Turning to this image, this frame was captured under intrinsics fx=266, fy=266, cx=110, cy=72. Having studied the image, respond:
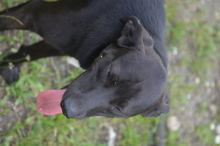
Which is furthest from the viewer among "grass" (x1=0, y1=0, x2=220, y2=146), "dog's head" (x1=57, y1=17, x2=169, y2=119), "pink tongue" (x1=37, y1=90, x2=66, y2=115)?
"grass" (x1=0, y1=0, x2=220, y2=146)

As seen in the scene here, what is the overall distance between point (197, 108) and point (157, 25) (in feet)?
12.1

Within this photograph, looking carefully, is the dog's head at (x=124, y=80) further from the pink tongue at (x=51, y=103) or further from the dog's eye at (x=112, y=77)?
the pink tongue at (x=51, y=103)

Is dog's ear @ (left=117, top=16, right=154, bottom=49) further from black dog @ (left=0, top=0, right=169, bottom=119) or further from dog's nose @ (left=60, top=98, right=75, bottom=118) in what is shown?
dog's nose @ (left=60, top=98, right=75, bottom=118)

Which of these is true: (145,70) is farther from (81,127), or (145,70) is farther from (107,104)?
(81,127)

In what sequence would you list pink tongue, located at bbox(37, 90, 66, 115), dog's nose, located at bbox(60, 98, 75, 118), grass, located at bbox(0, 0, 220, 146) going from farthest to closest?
1. grass, located at bbox(0, 0, 220, 146)
2. pink tongue, located at bbox(37, 90, 66, 115)
3. dog's nose, located at bbox(60, 98, 75, 118)

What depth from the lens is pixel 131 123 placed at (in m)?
4.84

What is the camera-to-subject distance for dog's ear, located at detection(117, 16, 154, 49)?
244cm

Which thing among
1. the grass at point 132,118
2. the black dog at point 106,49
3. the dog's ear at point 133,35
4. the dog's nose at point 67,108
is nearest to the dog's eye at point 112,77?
the black dog at point 106,49

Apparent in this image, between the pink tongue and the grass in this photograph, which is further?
the grass

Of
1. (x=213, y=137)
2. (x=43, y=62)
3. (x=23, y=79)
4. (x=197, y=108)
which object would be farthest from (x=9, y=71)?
(x=213, y=137)

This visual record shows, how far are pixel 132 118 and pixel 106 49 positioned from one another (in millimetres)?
2431

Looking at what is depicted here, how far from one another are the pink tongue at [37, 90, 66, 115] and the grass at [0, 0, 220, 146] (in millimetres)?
337

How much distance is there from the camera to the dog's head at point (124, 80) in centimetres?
242

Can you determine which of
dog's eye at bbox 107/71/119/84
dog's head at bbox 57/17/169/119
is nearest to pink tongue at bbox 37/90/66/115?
dog's head at bbox 57/17/169/119
